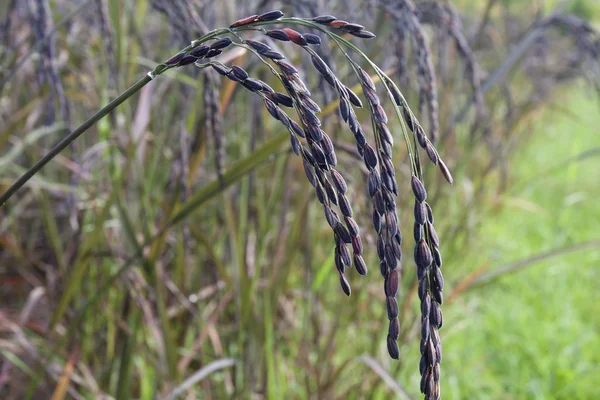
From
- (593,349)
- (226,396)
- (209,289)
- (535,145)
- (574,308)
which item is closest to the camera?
(226,396)

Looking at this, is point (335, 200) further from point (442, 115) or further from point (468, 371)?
point (442, 115)

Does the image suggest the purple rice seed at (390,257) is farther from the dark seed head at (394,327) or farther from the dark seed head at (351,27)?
the dark seed head at (351,27)

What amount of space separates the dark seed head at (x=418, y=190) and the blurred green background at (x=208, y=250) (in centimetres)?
38

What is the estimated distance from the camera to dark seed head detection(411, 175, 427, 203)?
53 centimetres

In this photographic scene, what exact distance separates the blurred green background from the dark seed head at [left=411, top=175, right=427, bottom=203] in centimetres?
38

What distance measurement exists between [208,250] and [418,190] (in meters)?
Result: 0.85

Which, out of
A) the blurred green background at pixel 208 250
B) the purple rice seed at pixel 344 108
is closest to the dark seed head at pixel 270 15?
the purple rice seed at pixel 344 108

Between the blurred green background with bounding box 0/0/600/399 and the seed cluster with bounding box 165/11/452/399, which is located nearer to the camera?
the seed cluster with bounding box 165/11/452/399

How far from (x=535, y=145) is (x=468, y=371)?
4.51 meters

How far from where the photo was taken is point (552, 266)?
317cm

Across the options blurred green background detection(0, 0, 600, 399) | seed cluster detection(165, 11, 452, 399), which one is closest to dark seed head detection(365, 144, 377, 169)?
seed cluster detection(165, 11, 452, 399)

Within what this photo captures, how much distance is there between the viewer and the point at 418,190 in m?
0.53

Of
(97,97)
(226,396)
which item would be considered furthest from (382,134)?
(97,97)

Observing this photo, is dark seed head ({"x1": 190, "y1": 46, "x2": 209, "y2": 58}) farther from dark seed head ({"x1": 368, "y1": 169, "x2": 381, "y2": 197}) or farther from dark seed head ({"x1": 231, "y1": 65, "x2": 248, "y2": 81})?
dark seed head ({"x1": 368, "y1": 169, "x2": 381, "y2": 197})
